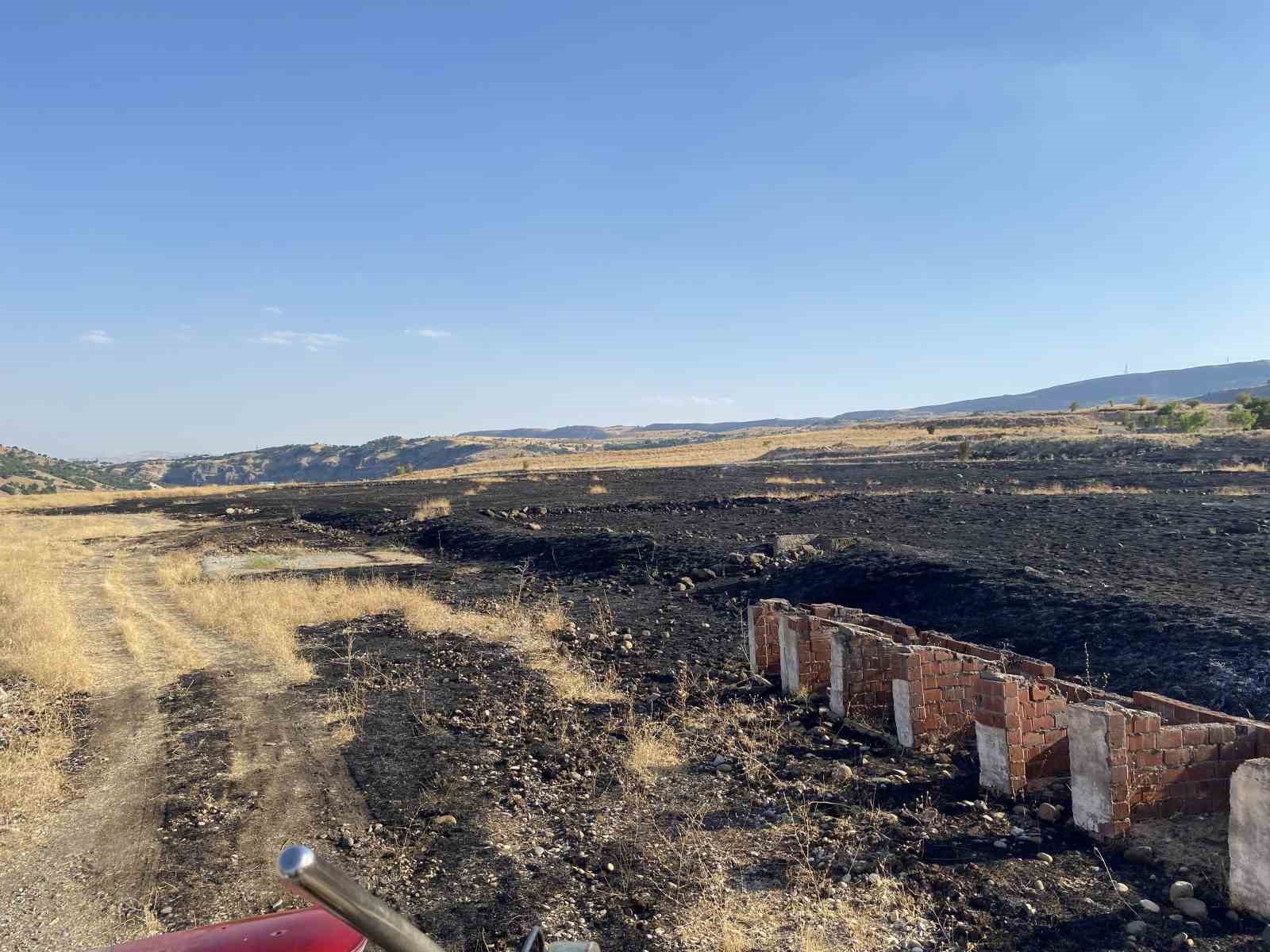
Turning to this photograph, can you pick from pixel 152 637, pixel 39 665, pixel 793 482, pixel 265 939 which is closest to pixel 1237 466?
pixel 793 482

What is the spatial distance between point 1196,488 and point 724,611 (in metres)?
20.8

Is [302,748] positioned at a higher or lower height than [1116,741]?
lower

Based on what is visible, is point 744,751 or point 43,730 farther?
point 43,730

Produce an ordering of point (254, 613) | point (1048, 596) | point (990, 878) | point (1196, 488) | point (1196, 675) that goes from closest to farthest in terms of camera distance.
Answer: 1. point (990, 878)
2. point (1196, 675)
3. point (1048, 596)
4. point (254, 613)
5. point (1196, 488)

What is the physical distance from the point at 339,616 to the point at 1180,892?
1245 cm

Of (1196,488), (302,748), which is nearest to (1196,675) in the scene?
(302,748)

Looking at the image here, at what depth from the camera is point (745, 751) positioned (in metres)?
7.25

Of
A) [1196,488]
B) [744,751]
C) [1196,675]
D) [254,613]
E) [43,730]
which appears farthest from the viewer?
[1196,488]

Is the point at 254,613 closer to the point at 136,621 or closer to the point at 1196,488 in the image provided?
the point at 136,621

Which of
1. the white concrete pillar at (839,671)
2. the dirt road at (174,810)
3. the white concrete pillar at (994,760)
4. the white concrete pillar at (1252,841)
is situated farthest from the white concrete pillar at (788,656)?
the dirt road at (174,810)

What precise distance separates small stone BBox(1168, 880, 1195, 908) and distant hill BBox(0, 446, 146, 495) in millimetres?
75624

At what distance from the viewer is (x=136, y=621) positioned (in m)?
13.8

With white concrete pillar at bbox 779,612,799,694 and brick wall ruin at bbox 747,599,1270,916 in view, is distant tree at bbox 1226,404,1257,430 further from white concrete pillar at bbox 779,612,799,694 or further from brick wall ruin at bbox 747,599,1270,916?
brick wall ruin at bbox 747,599,1270,916

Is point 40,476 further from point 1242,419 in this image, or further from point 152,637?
point 1242,419
